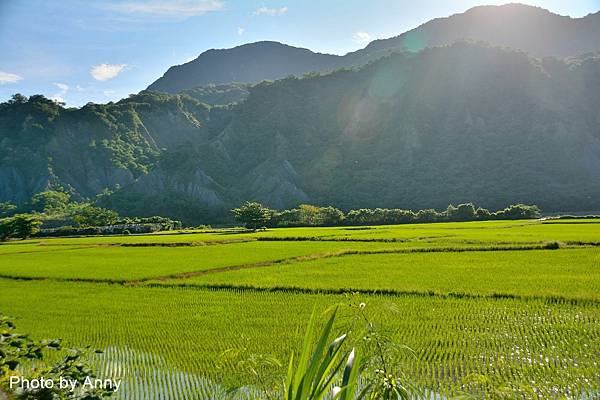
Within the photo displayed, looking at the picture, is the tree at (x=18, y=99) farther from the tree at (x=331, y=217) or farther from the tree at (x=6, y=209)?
the tree at (x=331, y=217)

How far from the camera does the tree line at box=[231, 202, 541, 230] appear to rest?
73.6 m

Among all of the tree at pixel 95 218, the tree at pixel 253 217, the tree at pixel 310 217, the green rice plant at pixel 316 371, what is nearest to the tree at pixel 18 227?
the tree at pixel 95 218

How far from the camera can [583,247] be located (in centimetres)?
2967

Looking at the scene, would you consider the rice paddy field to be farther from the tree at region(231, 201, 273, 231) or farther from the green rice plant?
the tree at region(231, 201, 273, 231)

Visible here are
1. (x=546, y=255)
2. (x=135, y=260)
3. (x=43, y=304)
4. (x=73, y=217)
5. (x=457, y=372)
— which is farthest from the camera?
(x=73, y=217)

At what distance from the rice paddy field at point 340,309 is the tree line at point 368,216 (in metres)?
43.4

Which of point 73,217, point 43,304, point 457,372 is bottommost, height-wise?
point 73,217

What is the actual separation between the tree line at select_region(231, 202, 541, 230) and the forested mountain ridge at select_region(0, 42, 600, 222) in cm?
2405

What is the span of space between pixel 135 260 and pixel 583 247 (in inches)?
1222

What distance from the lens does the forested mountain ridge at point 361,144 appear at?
346ft

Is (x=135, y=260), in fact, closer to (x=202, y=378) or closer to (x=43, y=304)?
(x=43, y=304)

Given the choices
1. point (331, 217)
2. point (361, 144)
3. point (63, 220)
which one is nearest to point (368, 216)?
point (331, 217)

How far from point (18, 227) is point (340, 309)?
76695 mm

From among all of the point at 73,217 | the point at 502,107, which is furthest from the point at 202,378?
the point at 502,107
